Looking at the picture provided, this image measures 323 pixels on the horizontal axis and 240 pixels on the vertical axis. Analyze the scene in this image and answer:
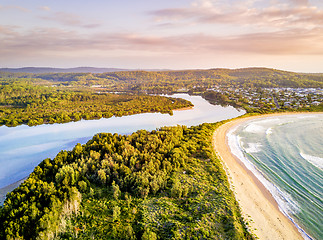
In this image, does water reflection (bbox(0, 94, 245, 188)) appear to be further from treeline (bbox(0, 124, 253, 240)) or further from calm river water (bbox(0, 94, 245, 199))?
treeline (bbox(0, 124, 253, 240))

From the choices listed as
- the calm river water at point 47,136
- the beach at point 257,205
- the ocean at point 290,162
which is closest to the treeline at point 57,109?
the calm river water at point 47,136

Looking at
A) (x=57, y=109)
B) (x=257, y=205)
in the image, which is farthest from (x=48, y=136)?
(x=257, y=205)

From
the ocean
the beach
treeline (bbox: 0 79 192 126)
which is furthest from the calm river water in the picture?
→ the beach

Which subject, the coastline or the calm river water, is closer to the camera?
the coastline

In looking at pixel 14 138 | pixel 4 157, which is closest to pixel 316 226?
pixel 4 157

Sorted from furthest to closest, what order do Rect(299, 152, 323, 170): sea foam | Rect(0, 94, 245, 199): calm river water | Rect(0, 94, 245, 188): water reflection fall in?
Rect(0, 94, 245, 188): water reflection, Rect(0, 94, 245, 199): calm river water, Rect(299, 152, 323, 170): sea foam

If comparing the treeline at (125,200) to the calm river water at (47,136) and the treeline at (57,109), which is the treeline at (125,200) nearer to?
the calm river water at (47,136)

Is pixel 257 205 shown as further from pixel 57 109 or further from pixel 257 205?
pixel 57 109
